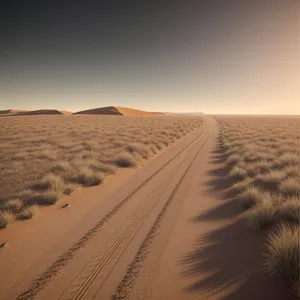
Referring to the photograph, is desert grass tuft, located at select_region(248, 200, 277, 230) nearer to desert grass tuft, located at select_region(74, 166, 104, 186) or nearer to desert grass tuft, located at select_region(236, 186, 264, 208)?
desert grass tuft, located at select_region(236, 186, 264, 208)

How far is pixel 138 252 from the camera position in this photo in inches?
160

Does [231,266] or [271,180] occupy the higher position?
[271,180]

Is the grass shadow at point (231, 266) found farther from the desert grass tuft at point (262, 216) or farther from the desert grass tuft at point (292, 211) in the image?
the desert grass tuft at point (292, 211)

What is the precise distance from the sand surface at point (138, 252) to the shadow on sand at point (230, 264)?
0.05 feet

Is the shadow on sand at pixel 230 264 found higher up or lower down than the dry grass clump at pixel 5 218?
lower down

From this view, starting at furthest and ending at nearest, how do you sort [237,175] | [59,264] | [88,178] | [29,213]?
[237,175] < [88,178] < [29,213] < [59,264]

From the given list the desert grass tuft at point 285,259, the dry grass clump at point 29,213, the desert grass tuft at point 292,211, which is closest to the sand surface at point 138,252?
the desert grass tuft at point 285,259

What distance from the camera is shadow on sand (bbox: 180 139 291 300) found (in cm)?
313

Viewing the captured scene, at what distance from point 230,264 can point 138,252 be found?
178 cm

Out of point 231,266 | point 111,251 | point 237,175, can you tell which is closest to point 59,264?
point 111,251

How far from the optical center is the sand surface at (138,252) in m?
3.24

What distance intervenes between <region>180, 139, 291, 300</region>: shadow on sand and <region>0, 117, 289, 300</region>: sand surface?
0.05 feet

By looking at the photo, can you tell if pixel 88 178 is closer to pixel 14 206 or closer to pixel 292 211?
pixel 14 206

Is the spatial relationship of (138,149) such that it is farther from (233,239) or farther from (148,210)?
(233,239)
